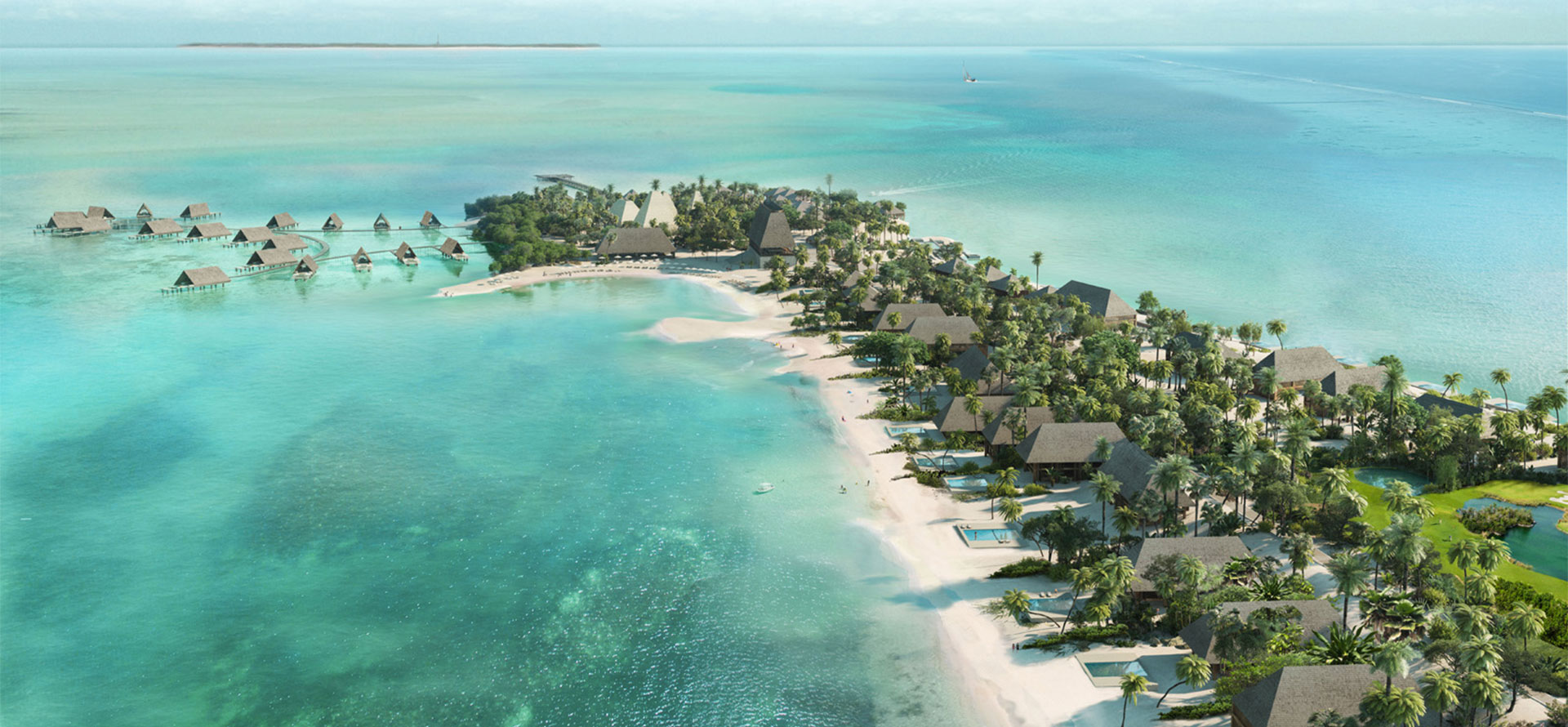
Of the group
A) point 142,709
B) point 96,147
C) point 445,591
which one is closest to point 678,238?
point 445,591

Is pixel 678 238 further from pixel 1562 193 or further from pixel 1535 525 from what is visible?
pixel 1562 193

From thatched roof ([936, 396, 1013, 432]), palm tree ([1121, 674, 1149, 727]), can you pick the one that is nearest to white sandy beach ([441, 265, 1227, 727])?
palm tree ([1121, 674, 1149, 727])

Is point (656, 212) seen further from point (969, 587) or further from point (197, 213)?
point (969, 587)

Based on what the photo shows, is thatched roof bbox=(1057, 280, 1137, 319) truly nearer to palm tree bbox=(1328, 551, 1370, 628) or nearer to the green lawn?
the green lawn

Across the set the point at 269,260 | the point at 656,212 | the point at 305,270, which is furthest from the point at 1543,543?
the point at 269,260

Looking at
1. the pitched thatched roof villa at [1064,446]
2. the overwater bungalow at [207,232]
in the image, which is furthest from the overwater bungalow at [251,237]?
the pitched thatched roof villa at [1064,446]

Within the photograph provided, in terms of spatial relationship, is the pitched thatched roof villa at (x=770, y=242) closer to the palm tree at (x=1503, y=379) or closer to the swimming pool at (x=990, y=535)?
the swimming pool at (x=990, y=535)
